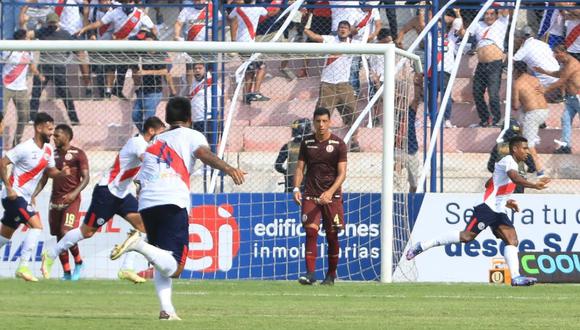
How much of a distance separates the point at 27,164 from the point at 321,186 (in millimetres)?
4189

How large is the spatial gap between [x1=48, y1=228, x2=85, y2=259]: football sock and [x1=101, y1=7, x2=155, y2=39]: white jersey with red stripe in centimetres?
538

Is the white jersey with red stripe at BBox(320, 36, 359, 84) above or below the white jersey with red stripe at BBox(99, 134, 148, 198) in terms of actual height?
above

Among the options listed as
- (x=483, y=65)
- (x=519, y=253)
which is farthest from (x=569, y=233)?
(x=483, y=65)

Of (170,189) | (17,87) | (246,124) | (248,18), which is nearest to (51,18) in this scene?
(17,87)

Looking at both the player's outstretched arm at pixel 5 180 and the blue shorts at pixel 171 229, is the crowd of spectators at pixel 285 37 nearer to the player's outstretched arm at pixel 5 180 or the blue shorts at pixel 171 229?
the player's outstretched arm at pixel 5 180

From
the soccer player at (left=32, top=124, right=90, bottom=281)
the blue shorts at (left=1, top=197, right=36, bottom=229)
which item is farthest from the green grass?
the soccer player at (left=32, top=124, right=90, bottom=281)

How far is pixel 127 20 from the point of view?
78.3 ft

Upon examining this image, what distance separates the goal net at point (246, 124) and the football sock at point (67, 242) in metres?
1.61

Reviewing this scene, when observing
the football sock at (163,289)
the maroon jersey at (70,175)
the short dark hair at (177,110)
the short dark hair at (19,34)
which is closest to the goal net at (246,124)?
the short dark hair at (19,34)

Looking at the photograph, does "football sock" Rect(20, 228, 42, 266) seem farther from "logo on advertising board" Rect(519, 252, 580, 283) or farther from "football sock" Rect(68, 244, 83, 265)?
"logo on advertising board" Rect(519, 252, 580, 283)

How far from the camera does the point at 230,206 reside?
68.9 ft

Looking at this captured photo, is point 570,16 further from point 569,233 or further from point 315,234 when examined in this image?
point 315,234

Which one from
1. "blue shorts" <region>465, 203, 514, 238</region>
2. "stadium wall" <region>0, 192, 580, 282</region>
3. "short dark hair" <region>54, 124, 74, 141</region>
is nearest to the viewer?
"blue shorts" <region>465, 203, 514, 238</region>

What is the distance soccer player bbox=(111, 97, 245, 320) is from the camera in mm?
12188
